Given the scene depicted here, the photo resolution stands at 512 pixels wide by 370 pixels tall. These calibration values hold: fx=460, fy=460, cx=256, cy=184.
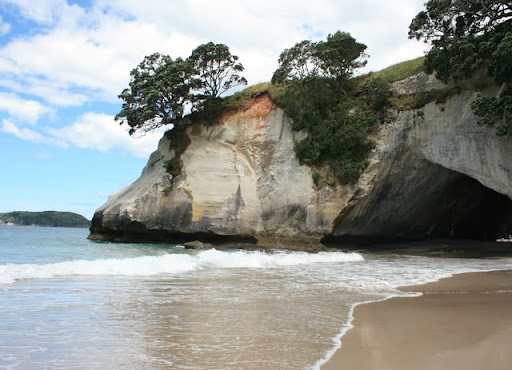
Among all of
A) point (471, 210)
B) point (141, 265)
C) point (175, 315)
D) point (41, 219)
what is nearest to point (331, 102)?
point (471, 210)

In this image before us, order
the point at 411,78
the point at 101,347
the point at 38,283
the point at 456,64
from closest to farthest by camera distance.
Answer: the point at 101,347
the point at 38,283
the point at 456,64
the point at 411,78

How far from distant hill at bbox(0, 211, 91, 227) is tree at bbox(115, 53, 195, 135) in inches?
3227

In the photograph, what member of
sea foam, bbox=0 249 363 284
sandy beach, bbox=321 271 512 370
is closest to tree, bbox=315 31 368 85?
sea foam, bbox=0 249 363 284

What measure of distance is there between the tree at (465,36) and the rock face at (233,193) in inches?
279

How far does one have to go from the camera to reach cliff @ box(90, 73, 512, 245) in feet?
66.7

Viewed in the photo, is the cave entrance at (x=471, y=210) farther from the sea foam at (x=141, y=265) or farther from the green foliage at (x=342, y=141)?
the sea foam at (x=141, y=265)

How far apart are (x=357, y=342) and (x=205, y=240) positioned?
19796 mm

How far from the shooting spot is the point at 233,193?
24.2 m

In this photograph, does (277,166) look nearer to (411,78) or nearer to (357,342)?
(411,78)

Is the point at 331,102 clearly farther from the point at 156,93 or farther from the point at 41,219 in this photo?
the point at 41,219

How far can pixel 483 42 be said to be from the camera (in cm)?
1641

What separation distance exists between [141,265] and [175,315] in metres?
6.63

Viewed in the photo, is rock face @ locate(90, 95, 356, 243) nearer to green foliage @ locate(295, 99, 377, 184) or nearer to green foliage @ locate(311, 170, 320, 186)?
green foliage @ locate(311, 170, 320, 186)

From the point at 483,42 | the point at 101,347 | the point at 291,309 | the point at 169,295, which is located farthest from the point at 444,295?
the point at 483,42
